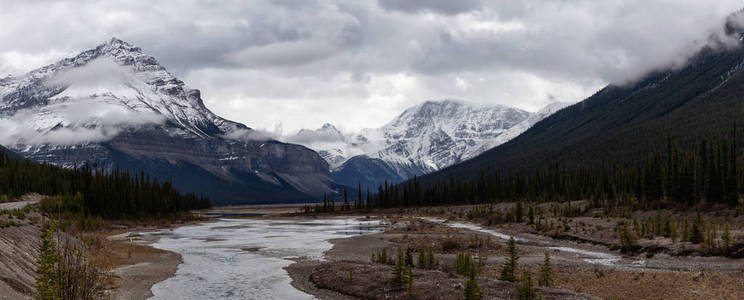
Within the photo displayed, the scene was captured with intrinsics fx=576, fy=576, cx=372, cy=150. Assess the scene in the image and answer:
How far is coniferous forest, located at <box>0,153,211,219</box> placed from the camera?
119 metres

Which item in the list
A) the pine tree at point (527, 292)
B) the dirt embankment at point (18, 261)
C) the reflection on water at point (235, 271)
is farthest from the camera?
the reflection on water at point (235, 271)

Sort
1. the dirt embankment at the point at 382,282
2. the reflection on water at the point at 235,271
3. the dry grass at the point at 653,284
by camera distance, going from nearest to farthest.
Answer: the dry grass at the point at 653,284
the dirt embankment at the point at 382,282
the reflection on water at the point at 235,271

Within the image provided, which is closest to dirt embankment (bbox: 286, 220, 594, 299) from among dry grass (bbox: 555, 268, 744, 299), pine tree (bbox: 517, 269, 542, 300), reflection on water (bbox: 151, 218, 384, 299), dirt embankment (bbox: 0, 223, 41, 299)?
pine tree (bbox: 517, 269, 542, 300)

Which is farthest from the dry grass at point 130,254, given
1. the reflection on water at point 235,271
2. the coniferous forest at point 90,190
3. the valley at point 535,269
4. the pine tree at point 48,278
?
the coniferous forest at point 90,190

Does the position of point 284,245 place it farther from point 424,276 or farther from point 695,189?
point 695,189

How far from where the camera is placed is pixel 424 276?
37.5m

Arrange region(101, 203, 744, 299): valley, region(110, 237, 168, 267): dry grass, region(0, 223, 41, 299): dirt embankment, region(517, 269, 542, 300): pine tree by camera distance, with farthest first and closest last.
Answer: region(110, 237, 168, 267): dry grass
region(101, 203, 744, 299): valley
region(517, 269, 542, 300): pine tree
region(0, 223, 41, 299): dirt embankment

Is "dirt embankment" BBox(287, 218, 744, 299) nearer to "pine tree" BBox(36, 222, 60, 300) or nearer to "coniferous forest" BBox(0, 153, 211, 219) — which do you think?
"pine tree" BBox(36, 222, 60, 300)

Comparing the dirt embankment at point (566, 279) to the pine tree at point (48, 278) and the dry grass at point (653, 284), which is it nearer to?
the dry grass at point (653, 284)

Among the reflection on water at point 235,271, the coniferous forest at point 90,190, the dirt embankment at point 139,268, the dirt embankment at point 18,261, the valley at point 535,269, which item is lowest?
the reflection on water at point 235,271

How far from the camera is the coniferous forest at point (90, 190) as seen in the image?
119 metres

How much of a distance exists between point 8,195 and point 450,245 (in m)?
113

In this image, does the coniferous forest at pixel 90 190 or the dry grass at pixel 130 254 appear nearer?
the dry grass at pixel 130 254

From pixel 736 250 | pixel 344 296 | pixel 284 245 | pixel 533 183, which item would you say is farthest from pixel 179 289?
pixel 533 183
